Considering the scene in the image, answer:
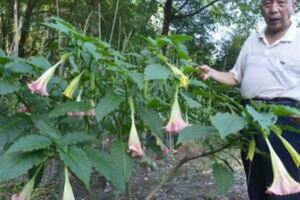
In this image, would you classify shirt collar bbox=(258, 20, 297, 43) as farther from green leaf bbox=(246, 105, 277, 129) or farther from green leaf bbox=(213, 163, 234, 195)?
green leaf bbox=(246, 105, 277, 129)

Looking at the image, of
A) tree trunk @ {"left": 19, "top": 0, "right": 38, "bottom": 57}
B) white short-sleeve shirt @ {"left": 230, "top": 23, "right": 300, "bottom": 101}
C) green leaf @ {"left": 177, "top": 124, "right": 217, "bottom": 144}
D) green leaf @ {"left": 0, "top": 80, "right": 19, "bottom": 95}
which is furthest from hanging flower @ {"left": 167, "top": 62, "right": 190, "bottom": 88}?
tree trunk @ {"left": 19, "top": 0, "right": 38, "bottom": 57}

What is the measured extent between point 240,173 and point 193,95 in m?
2.25

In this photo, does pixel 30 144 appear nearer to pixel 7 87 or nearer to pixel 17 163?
pixel 17 163

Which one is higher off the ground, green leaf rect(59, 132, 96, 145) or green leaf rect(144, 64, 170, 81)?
green leaf rect(144, 64, 170, 81)

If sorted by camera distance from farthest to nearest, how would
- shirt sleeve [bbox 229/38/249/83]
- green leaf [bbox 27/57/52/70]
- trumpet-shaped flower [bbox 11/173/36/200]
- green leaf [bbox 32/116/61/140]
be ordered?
shirt sleeve [bbox 229/38/249/83], green leaf [bbox 27/57/52/70], trumpet-shaped flower [bbox 11/173/36/200], green leaf [bbox 32/116/61/140]

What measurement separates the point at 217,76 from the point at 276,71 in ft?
0.84

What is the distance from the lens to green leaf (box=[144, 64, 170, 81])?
1.39m

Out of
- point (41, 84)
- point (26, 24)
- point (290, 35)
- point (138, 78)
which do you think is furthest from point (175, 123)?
point (26, 24)

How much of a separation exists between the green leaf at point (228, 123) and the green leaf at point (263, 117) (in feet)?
0.13

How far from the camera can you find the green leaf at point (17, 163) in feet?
4.17

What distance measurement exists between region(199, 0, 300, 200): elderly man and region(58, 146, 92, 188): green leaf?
872 millimetres

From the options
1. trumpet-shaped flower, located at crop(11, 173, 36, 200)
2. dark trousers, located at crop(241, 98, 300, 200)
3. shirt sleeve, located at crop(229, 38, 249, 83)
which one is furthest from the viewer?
shirt sleeve, located at crop(229, 38, 249, 83)

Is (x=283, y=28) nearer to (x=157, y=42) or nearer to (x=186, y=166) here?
(x=157, y=42)

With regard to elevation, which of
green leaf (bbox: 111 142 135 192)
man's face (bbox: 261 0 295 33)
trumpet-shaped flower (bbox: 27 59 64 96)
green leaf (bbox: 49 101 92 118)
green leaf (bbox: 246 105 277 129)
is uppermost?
man's face (bbox: 261 0 295 33)
